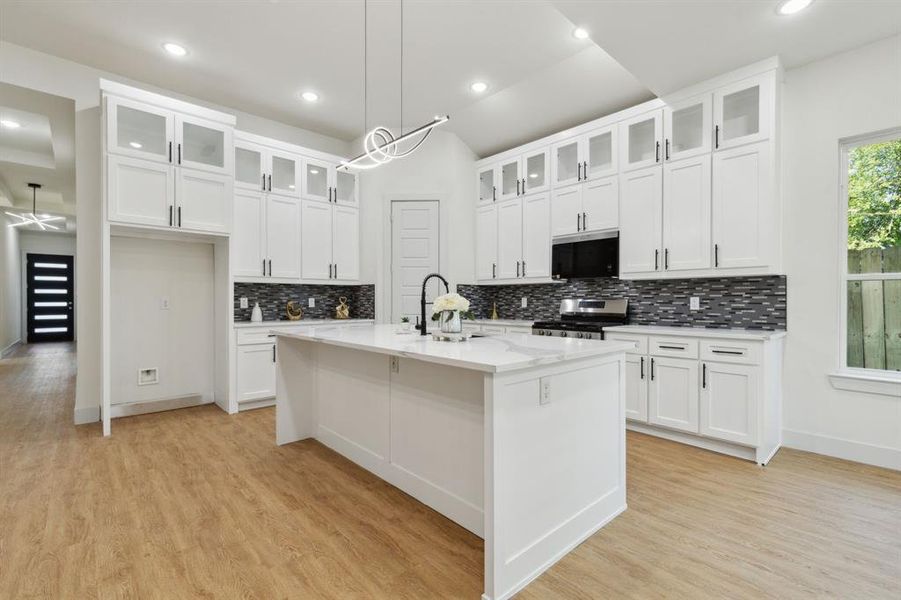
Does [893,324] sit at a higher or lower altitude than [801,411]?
higher

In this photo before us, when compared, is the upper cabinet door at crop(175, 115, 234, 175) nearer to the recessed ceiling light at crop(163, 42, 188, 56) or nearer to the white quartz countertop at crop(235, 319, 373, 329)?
the recessed ceiling light at crop(163, 42, 188, 56)

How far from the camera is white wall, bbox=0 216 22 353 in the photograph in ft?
27.9

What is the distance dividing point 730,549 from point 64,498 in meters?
3.59

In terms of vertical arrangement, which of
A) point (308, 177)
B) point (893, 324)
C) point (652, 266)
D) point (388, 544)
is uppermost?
point (308, 177)

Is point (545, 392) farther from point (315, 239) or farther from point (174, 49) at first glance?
point (174, 49)

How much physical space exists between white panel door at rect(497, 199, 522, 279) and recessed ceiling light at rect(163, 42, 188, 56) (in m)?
3.50

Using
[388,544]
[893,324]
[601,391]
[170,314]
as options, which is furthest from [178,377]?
[893,324]

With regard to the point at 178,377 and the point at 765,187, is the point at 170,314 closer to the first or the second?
the point at 178,377

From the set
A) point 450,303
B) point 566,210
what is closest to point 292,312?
point 450,303

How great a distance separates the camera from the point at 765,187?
3193 millimetres

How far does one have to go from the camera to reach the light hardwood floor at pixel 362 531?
5.67 feet

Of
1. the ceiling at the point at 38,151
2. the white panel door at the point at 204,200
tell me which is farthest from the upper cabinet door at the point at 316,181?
the ceiling at the point at 38,151

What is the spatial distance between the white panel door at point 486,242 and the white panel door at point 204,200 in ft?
9.49

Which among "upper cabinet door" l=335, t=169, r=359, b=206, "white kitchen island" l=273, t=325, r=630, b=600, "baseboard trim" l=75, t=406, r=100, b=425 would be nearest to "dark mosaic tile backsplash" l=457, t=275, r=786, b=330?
"upper cabinet door" l=335, t=169, r=359, b=206
